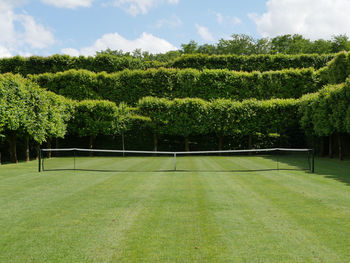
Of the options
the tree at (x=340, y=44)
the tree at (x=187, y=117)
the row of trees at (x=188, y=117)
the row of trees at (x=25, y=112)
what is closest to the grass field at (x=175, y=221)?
the row of trees at (x=25, y=112)

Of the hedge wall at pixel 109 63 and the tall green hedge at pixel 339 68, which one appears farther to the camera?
the hedge wall at pixel 109 63

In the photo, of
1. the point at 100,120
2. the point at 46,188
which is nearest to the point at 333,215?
the point at 46,188

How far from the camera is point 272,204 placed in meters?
9.67

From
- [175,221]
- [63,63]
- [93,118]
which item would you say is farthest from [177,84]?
[175,221]

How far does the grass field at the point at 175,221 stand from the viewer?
5.91 m

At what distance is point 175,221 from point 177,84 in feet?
110

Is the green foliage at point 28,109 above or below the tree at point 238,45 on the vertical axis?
below

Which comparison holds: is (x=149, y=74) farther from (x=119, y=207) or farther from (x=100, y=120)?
(x=119, y=207)

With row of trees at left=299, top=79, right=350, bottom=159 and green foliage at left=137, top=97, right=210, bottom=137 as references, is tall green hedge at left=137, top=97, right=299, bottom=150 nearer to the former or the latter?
green foliage at left=137, top=97, right=210, bottom=137

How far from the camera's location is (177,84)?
1591 inches

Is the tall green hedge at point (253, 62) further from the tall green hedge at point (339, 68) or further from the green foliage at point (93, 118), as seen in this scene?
the green foliage at point (93, 118)

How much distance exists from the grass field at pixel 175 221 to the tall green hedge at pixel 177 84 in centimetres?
2726

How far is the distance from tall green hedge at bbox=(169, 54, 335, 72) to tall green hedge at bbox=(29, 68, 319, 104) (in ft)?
13.5

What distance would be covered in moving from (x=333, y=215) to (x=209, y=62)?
125 ft
